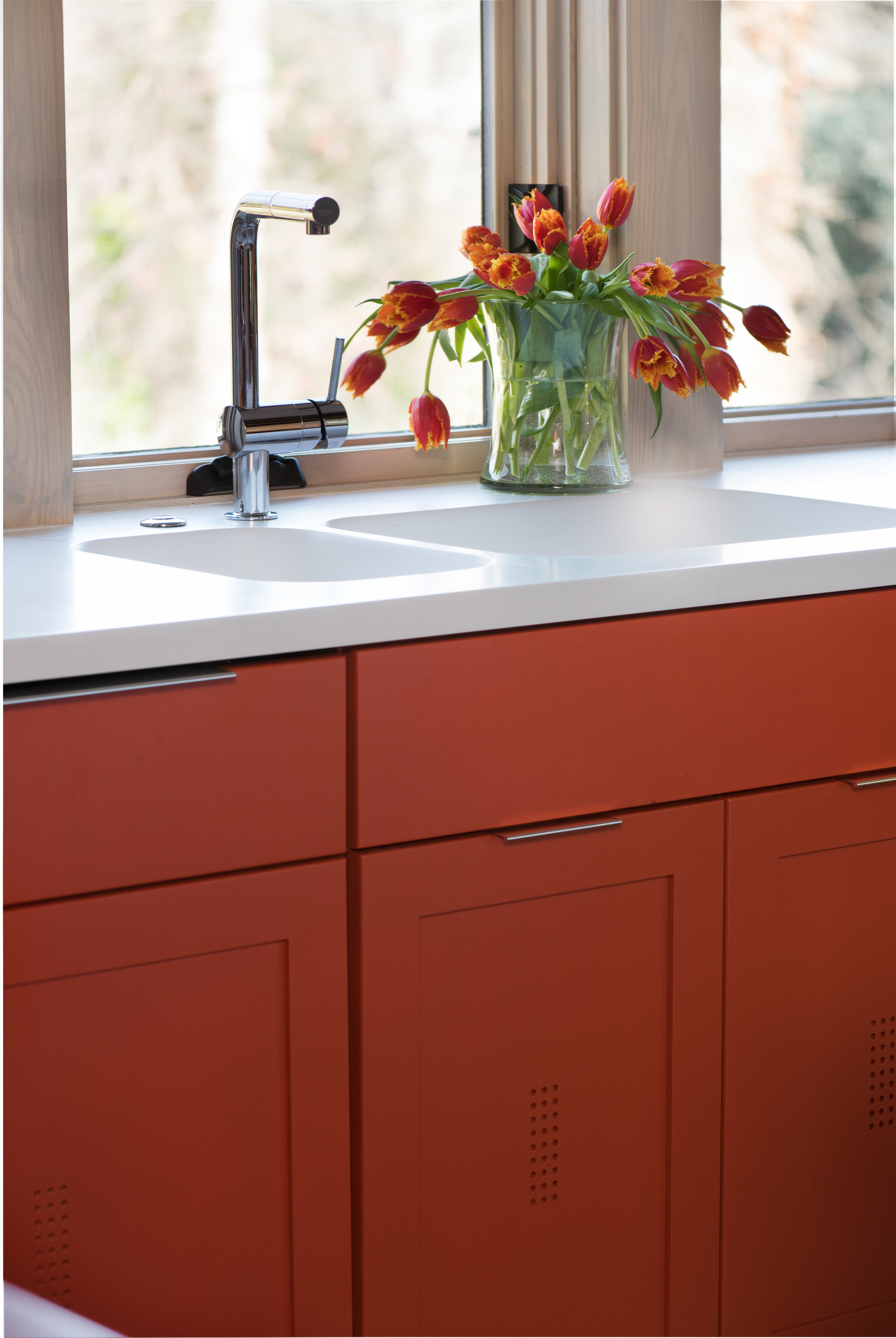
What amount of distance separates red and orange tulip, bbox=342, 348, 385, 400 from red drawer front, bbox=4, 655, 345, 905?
636 mm

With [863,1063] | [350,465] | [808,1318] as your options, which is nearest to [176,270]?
[350,465]

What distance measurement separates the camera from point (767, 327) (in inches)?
73.8

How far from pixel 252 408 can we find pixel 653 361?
→ 0.46 metres

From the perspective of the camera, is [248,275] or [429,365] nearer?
[248,275]

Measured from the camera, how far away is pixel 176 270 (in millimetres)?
1824

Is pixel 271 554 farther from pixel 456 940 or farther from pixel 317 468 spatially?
pixel 456 940

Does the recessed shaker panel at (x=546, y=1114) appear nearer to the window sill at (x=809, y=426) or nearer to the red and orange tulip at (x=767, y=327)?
the red and orange tulip at (x=767, y=327)

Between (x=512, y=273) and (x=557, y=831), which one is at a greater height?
(x=512, y=273)

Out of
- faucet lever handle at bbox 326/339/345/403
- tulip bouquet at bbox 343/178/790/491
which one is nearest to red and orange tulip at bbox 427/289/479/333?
tulip bouquet at bbox 343/178/790/491

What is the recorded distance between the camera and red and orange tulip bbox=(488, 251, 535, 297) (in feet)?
5.66

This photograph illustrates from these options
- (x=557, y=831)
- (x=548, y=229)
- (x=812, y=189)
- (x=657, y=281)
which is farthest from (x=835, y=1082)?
(x=812, y=189)

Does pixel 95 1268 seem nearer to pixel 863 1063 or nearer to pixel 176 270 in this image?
pixel 863 1063

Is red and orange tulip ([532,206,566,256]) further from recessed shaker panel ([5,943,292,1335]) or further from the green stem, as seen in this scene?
recessed shaker panel ([5,943,292,1335])

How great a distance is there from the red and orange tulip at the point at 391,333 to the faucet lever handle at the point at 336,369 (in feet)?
0.12
